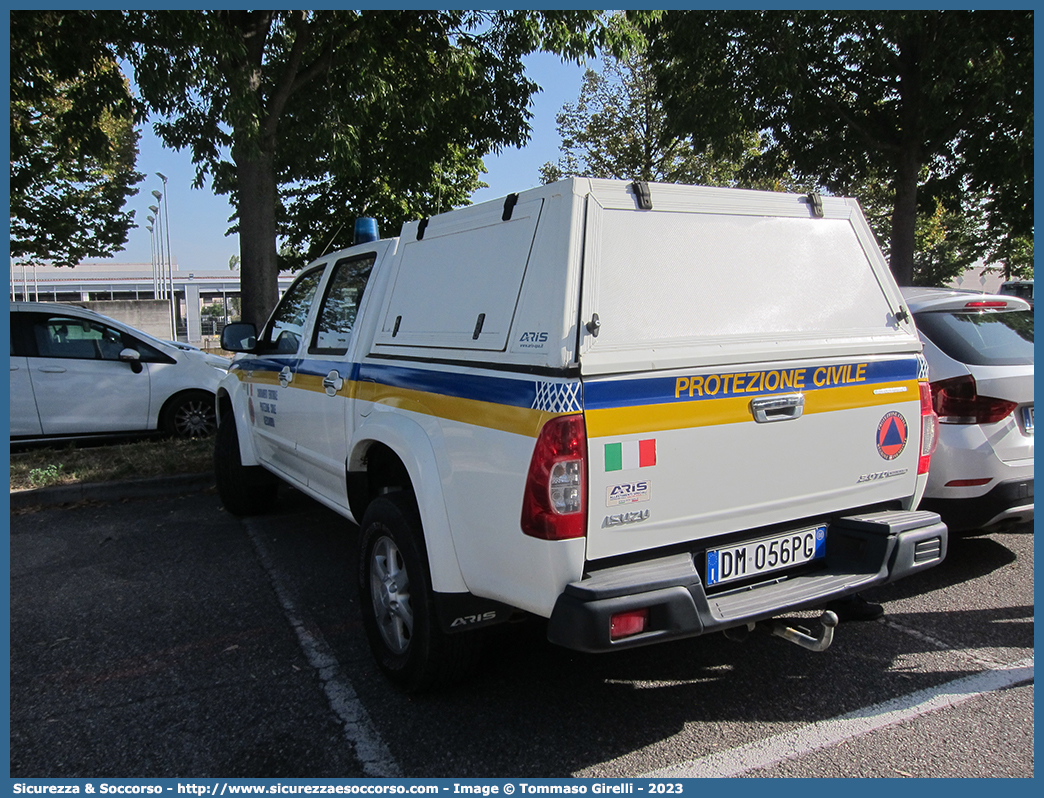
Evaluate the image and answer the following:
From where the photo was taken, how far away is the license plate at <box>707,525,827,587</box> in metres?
2.86

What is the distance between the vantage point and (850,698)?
3158mm

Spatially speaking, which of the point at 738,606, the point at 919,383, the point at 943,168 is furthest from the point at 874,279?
the point at 943,168

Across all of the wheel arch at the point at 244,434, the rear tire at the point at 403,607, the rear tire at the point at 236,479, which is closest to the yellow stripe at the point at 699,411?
the rear tire at the point at 403,607

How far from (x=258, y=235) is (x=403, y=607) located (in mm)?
6378

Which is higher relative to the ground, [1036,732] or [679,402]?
[679,402]

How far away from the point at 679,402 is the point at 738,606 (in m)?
0.75

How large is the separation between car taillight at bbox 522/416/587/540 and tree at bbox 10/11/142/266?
6700mm

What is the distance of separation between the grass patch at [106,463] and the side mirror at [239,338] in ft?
7.73

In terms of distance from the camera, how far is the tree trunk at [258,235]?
827cm

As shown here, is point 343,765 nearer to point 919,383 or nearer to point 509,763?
point 509,763

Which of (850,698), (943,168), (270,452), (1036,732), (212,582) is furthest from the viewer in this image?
(943,168)

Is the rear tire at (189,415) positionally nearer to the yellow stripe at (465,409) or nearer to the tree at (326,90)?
the tree at (326,90)

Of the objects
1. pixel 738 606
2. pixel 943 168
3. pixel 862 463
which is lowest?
pixel 738 606

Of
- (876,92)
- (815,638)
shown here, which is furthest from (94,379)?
(876,92)
